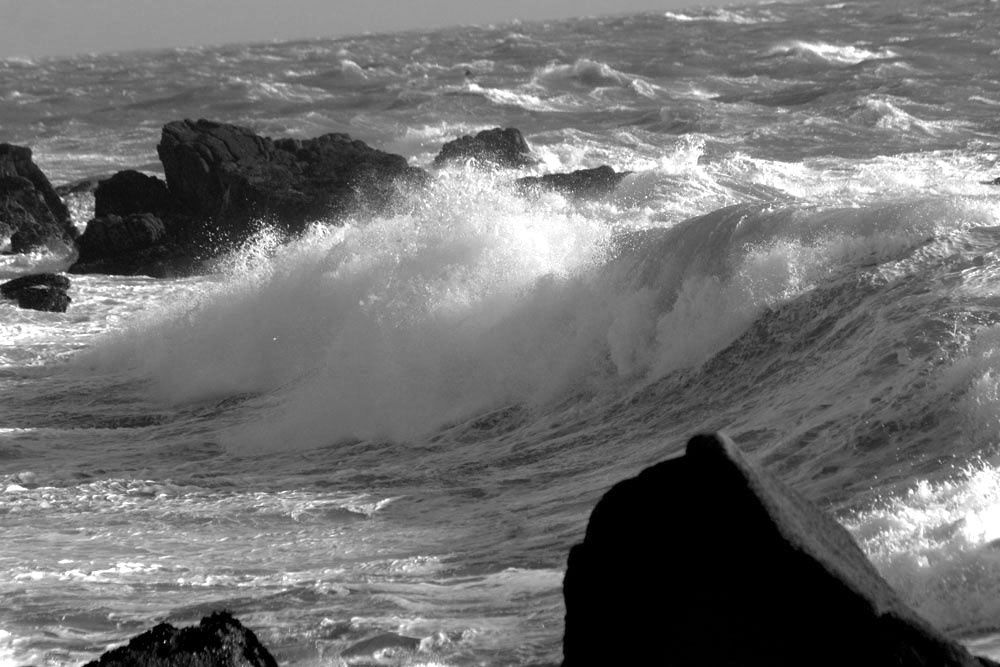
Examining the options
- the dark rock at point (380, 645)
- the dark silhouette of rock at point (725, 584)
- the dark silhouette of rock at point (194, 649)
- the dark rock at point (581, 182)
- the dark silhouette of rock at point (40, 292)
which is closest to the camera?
the dark silhouette of rock at point (725, 584)

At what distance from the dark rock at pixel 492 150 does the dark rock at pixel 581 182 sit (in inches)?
153

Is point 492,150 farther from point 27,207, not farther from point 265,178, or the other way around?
point 27,207

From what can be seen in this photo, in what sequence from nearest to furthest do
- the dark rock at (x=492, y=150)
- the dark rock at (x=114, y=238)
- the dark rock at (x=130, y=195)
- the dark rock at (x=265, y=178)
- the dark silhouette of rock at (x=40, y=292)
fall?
the dark silhouette of rock at (x=40, y=292), the dark rock at (x=114, y=238), the dark rock at (x=265, y=178), the dark rock at (x=130, y=195), the dark rock at (x=492, y=150)

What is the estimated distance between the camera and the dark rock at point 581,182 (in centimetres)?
2356

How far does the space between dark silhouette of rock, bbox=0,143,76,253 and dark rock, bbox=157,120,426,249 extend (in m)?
2.06

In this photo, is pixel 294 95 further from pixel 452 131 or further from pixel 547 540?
pixel 547 540

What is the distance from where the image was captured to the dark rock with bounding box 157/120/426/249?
76.9 ft

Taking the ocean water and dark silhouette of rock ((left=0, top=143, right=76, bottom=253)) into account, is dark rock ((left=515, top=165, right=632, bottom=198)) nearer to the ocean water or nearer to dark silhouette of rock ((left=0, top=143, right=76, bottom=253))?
the ocean water

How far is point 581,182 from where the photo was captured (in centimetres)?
2405

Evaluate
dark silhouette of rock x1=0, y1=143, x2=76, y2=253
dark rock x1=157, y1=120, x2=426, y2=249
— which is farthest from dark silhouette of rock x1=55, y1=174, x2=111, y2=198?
dark rock x1=157, y1=120, x2=426, y2=249

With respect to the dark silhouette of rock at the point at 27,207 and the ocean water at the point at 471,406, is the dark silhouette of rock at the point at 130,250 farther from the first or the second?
the dark silhouette of rock at the point at 27,207

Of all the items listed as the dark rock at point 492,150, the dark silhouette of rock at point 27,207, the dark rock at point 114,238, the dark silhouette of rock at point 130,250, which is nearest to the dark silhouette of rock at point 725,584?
the dark silhouette of rock at point 130,250

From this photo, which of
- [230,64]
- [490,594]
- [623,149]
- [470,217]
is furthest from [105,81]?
[490,594]

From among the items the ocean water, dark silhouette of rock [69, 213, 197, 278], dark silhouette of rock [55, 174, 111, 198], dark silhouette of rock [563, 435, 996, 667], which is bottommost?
dark silhouette of rock [55, 174, 111, 198]
